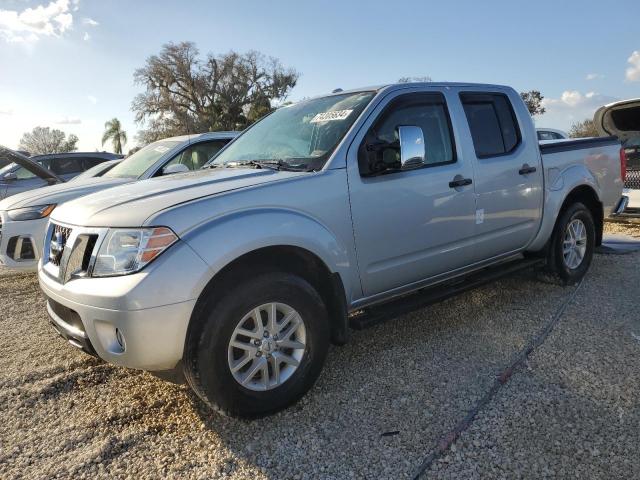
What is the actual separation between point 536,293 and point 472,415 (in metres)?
2.47

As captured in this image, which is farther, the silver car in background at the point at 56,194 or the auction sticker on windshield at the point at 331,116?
the silver car in background at the point at 56,194

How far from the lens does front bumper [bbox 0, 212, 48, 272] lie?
5086 millimetres

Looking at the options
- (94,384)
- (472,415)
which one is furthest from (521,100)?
(94,384)

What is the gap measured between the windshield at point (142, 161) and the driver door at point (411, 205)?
376cm

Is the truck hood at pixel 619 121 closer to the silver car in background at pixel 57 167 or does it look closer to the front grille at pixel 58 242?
the front grille at pixel 58 242

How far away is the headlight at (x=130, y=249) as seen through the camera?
236cm

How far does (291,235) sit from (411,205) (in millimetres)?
1013

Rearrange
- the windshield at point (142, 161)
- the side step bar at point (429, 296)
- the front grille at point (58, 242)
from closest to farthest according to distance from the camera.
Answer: the front grille at point (58, 242), the side step bar at point (429, 296), the windshield at point (142, 161)

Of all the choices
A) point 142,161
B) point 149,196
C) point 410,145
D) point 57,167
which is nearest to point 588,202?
point 410,145

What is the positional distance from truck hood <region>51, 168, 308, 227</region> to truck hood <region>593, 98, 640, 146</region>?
6278mm

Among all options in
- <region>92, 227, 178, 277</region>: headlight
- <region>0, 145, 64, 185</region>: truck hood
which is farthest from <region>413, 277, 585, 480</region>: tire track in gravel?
<region>0, 145, 64, 185</region>: truck hood

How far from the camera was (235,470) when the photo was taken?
7.66ft

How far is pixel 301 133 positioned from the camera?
3.54 metres

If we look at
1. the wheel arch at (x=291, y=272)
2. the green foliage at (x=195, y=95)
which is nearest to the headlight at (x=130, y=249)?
the wheel arch at (x=291, y=272)
